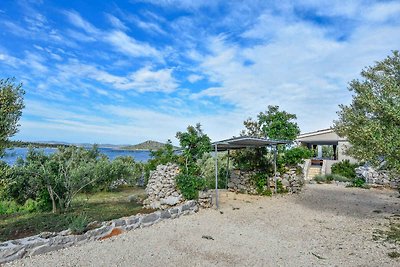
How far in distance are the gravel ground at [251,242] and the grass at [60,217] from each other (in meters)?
1.63

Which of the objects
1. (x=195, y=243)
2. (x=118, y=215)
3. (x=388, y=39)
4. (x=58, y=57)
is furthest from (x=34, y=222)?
(x=388, y=39)

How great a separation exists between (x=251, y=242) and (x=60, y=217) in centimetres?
600

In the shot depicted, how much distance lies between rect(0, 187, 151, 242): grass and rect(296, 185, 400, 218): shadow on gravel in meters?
7.48

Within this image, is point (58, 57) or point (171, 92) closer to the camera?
point (58, 57)

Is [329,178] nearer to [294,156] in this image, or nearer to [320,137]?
[294,156]

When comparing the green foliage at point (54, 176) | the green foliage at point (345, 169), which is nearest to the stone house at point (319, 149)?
the green foliage at point (345, 169)

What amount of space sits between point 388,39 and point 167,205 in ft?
38.1

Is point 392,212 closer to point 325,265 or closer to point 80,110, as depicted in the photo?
point 325,265

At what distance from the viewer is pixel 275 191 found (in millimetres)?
13969

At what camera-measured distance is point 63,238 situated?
5965mm

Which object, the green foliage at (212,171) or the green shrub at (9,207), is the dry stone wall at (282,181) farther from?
the green shrub at (9,207)

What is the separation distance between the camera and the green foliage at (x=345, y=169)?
1934cm

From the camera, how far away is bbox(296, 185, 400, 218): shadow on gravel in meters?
10.4

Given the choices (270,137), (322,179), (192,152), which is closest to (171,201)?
(192,152)
